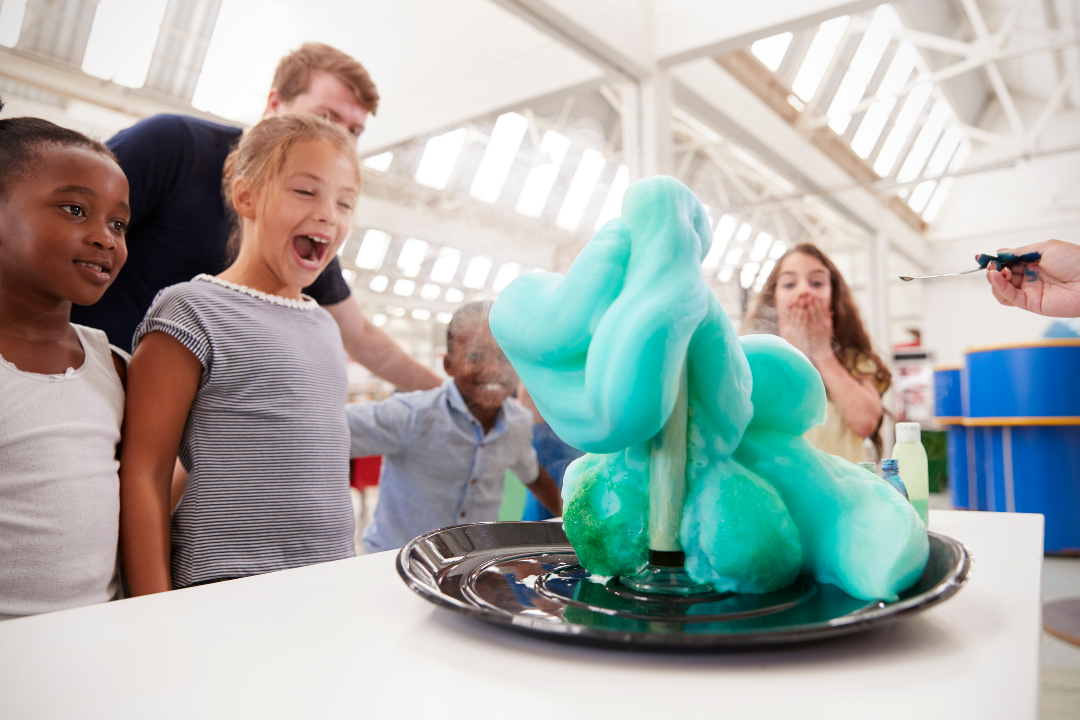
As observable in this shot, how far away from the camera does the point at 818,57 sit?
517cm

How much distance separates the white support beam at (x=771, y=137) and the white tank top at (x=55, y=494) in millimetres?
2856

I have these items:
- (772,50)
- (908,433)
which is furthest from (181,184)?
(772,50)

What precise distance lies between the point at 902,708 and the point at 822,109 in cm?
623

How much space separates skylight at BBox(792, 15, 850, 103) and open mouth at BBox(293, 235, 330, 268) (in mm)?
5054

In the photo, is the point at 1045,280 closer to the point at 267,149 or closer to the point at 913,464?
the point at 913,464

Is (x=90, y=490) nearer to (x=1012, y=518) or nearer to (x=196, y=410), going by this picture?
(x=196, y=410)

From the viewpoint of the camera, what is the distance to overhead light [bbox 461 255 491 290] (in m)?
1.83

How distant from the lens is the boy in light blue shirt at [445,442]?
1.56 m

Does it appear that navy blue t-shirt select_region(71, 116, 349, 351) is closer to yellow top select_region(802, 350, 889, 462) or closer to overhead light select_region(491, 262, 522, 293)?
overhead light select_region(491, 262, 522, 293)

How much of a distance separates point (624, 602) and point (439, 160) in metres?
1.47

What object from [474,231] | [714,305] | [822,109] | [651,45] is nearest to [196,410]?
[714,305]

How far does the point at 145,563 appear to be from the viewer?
770 millimetres

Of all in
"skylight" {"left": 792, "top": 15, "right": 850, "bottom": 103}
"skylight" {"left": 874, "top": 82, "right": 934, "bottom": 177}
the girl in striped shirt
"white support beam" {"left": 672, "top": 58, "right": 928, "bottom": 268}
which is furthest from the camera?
"skylight" {"left": 874, "top": 82, "right": 934, "bottom": 177}

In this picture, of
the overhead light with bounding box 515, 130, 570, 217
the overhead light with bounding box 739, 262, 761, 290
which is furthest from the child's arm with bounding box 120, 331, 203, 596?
the overhead light with bounding box 739, 262, 761, 290
